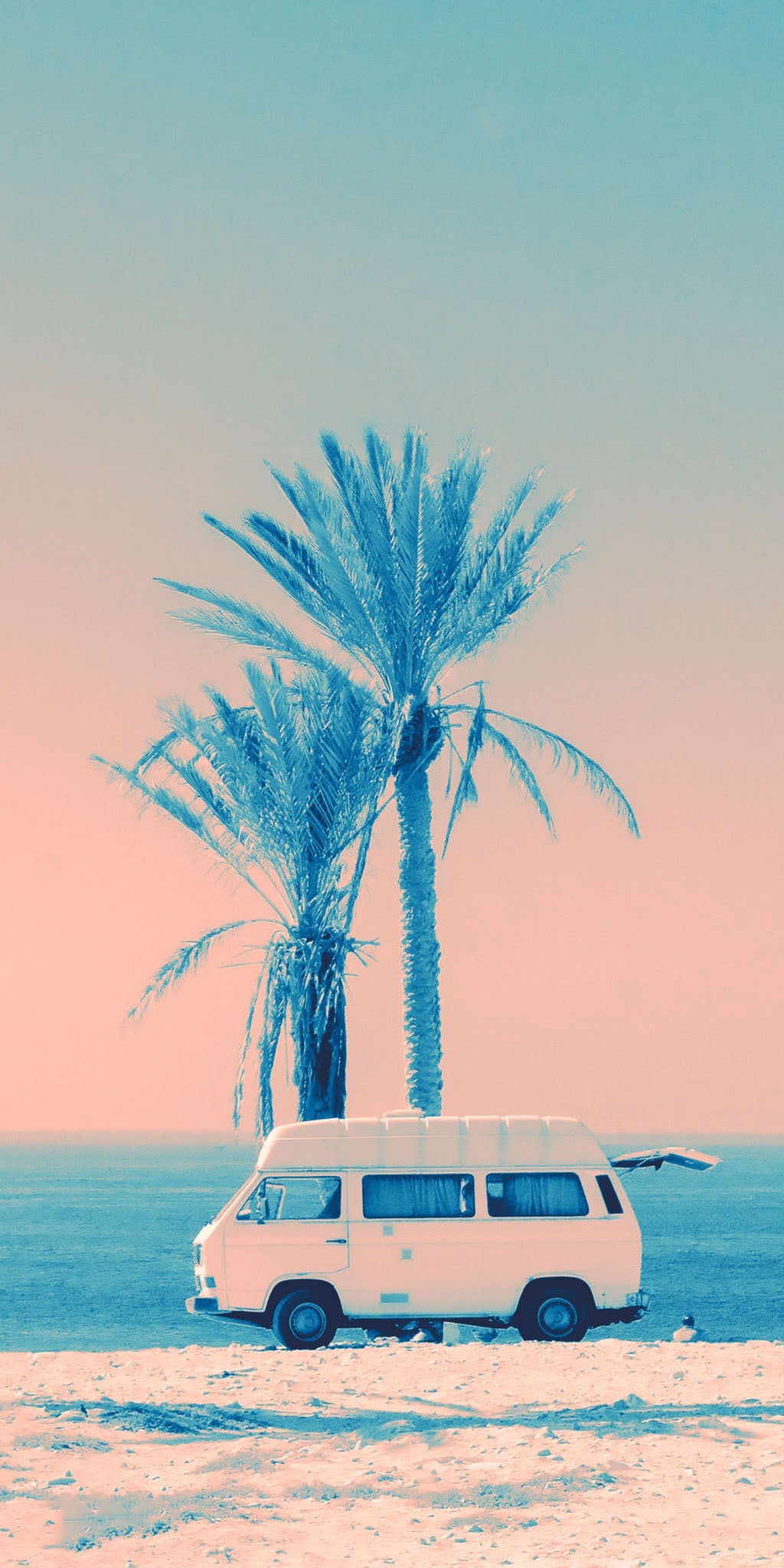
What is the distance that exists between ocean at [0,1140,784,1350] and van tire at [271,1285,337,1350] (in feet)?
57.1

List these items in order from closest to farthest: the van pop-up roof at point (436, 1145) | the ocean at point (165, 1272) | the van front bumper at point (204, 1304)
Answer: the van front bumper at point (204, 1304) → the van pop-up roof at point (436, 1145) → the ocean at point (165, 1272)

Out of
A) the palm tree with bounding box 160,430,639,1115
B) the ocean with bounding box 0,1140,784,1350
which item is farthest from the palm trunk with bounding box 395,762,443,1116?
the ocean with bounding box 0,1140,784,1350

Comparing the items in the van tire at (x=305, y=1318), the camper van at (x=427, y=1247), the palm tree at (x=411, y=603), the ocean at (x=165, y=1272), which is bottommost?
the ocean at (x=165, y=1272)

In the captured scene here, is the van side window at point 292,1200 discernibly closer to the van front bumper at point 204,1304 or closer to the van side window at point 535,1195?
the van front bumper at point 204,1304

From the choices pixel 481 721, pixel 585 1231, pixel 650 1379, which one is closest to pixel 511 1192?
pixel 585 1231

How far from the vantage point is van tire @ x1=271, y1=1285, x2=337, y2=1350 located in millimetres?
15367

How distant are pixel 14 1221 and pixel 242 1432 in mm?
116851

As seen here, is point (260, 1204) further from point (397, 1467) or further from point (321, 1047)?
point (397, 1467)

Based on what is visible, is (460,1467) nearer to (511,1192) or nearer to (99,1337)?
(511,1192)

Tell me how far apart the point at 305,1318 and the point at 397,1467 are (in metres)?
6.98

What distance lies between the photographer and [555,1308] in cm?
1543

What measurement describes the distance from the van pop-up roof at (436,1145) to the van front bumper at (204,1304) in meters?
1.54

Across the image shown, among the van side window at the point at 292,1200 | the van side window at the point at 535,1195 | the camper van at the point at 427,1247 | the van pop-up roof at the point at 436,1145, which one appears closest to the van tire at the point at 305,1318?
the camper van at the point at 427,1247

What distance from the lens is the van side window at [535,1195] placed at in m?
15.5
